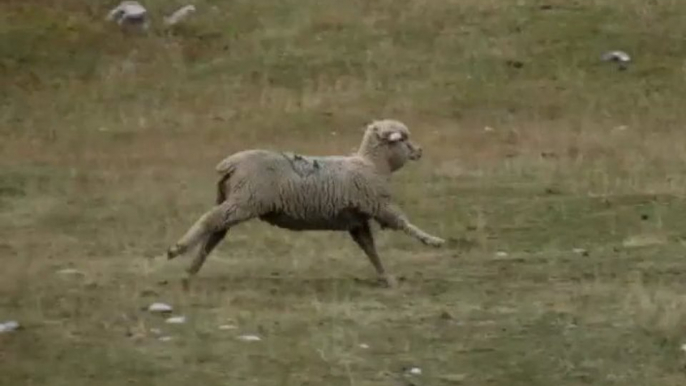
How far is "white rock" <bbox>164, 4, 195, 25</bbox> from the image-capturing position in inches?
870

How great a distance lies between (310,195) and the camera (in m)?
9.49

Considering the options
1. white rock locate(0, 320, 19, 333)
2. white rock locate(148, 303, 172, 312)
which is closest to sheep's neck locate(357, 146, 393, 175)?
white rock locate(148, 303, 172, 312)

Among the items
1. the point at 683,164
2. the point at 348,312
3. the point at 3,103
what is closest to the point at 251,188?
the point at 348,312

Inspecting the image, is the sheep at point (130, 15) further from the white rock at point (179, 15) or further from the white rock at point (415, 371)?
the white rock at point (415, 371)

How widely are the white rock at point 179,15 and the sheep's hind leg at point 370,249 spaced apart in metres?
12.7

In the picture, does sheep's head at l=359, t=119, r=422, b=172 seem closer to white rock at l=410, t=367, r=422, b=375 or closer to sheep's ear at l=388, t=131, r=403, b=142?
sheep's ear at l=388, t=131, r=403, b=142

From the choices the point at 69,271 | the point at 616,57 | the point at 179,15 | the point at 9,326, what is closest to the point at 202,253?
the point at 69,271

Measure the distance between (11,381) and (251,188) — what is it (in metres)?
2.88

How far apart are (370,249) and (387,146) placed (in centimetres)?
66

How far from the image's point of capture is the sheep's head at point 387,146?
9891 mm

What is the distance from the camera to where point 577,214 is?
12477 millimetres

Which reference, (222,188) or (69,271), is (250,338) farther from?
(69,271)

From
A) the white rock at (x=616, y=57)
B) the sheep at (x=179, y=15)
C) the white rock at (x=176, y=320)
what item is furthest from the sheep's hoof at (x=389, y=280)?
the sheep at (x=179, y=15)

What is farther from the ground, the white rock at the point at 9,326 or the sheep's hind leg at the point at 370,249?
the sheep's hind leg at the point at 370,249
